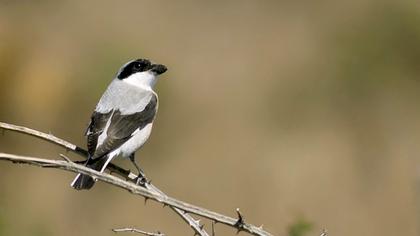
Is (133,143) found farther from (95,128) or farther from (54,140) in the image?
(54,140)

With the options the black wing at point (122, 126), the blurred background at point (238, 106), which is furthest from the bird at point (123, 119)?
the blurred background at point (238, 106)

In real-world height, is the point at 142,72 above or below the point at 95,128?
above

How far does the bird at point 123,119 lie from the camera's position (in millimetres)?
4631

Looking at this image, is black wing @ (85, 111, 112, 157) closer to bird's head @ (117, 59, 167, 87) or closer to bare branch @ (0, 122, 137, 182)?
bare branch @ (0, 122, 137, 182)

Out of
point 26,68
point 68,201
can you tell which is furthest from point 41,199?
point 26,68

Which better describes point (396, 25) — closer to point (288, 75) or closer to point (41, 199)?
point (288, 75)

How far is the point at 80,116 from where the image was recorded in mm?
9945

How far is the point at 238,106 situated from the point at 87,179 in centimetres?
649

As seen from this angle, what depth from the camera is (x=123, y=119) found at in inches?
197

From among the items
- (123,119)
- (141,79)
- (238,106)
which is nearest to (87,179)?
(123,119)

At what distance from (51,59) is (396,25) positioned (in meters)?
3.63

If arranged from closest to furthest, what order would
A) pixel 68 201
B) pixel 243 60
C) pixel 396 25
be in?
pixel 68 201
pixel 396 25
pixel 243 60

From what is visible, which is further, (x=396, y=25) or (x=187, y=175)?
(x=396, y=25)

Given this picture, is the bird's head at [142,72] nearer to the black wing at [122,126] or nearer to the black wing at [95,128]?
the black wing at [122,126]
